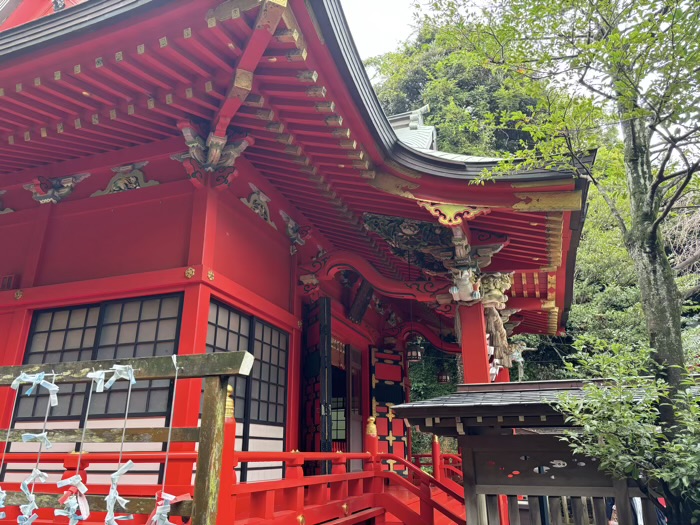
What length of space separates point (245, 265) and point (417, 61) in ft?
79.8

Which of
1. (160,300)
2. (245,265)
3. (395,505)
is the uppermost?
(245,265)

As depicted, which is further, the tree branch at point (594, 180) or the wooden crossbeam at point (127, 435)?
the tree branch at point (594, 180)

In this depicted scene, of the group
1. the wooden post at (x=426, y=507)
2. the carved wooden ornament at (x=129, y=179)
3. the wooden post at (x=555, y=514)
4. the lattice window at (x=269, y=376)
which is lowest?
the wooden post at (x=426, y=507)

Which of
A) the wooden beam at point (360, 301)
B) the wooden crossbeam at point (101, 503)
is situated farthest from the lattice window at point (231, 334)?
the wooden beam at point (360, 301)

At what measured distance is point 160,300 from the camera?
4.80m

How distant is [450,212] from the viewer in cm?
531

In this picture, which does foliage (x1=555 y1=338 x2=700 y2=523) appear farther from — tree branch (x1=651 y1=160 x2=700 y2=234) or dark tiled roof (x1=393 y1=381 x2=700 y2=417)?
tree branch (x1=651 y1=160 x2=700 y2=234)

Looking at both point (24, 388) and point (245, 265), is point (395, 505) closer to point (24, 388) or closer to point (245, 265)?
point (245, 265)

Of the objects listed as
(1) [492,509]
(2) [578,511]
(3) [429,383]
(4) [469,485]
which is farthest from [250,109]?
(3) [429,383]

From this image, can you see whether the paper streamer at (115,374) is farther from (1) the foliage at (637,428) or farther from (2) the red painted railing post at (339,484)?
(2) the red painted railing post at (339,484)

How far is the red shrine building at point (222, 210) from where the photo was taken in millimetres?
3613

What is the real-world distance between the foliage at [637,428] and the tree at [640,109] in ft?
0.08

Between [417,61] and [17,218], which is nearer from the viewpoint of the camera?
[17,218]

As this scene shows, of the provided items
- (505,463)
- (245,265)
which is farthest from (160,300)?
(505,463)
